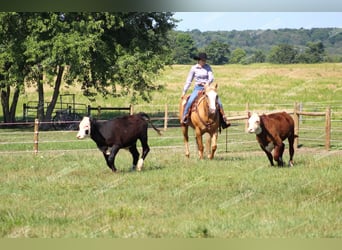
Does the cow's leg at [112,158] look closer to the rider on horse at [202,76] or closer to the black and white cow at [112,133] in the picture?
the black and white cow at [112,133]

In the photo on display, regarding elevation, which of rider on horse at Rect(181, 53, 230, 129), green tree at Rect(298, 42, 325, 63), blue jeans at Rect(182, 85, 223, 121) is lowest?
blue jeans at Rect(182, 85, 223, 121)

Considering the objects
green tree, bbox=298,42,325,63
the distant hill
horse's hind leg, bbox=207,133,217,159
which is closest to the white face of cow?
horse's hind leg, bbox=207,133,217,159

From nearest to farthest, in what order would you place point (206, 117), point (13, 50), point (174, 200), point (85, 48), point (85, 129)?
point (174, 200)
point (85, 129)
point (206, 117)
point (85, 48)
point (13, 50)

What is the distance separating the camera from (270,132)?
11.8 meters

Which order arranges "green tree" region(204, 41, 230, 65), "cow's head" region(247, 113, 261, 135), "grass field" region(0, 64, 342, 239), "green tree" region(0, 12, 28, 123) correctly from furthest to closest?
"green tree" region(204, 41, 230, 65)
"green tree" region(0, 12, 28, 123)
"cow's head" region(247, 113, 261, 135)
"grass field" region(0, 64, 342, 239)

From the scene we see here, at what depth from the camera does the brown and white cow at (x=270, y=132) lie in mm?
11594

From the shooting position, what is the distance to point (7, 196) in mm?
8680

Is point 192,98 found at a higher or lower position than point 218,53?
lower

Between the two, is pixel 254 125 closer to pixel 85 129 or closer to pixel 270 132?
pixel 270 132

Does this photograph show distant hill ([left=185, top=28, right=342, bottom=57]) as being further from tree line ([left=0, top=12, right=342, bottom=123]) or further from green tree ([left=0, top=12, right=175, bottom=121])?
green tree ([left=0, top=12, right=175, bottom=121])

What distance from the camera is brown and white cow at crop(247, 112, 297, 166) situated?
38.0ft

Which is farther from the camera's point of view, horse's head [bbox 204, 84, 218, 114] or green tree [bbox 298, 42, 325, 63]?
green tree [bbox 298, 42, 325, 63]

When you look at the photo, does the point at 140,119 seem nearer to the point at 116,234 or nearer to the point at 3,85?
the point at 116,234

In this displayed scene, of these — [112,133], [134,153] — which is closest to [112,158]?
[112,133]
